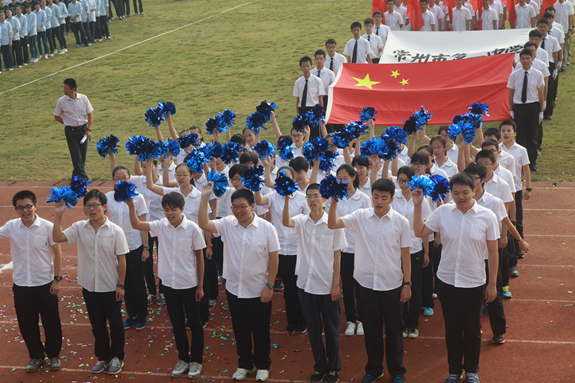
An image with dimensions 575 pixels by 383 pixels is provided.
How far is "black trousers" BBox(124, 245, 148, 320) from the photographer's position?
6.58m

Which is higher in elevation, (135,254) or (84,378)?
(135,254)

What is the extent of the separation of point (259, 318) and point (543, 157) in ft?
28.9

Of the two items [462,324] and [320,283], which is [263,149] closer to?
[320,283]

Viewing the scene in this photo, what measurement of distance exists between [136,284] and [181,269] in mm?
1292

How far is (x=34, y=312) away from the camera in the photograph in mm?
5887

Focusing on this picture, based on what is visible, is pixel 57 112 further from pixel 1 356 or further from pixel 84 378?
pixel 84 378

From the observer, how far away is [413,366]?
18.5 ft

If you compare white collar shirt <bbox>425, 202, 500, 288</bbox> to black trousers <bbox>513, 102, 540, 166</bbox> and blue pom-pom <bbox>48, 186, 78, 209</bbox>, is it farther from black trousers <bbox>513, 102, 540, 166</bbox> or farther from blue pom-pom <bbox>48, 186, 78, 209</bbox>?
black trousers <bbox>513, 102, 540, 166</bbox>

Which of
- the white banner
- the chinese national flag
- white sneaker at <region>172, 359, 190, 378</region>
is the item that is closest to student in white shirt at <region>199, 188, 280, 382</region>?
white sneaker at <region>172, 359, 190, 378</region>

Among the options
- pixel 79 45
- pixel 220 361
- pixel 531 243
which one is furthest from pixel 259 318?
pixel 79 45

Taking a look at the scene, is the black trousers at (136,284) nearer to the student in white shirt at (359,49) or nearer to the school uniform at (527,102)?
the school uniform at (527,102)

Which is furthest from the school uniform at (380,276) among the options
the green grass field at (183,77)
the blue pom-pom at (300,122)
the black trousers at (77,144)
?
the black trousers at (77,144)

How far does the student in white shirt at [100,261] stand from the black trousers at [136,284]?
0.81 meters

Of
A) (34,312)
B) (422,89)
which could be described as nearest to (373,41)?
(422,89)
